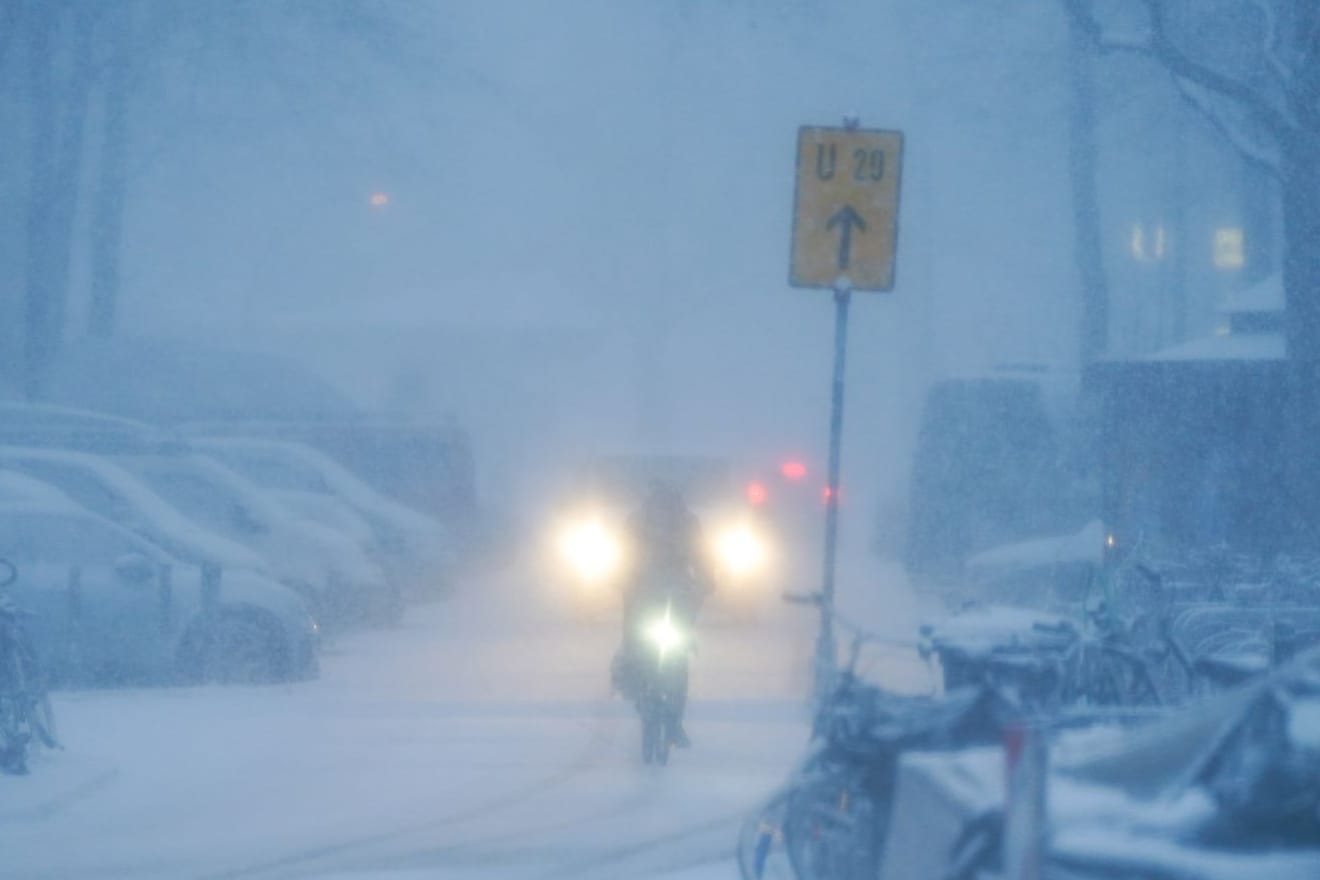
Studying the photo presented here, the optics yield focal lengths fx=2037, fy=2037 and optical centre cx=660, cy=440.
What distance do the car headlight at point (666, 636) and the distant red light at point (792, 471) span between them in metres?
17.6

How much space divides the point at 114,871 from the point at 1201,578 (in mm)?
6896

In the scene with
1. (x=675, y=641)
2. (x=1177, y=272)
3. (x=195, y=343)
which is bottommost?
(x=675, y=641)

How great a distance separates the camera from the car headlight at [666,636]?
1183 cm

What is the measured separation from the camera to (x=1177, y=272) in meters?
43.7

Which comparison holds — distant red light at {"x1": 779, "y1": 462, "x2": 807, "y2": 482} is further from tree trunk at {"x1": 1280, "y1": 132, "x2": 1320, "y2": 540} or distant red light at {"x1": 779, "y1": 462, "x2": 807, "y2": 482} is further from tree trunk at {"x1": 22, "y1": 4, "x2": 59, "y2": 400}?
tree trunk at {"x1": 1280, "y1": 132, "x2": 1320, "y2": 540}

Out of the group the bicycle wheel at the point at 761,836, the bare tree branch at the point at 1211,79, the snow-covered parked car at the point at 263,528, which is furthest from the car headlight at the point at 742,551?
the bicycle wheel at the point at 761,836

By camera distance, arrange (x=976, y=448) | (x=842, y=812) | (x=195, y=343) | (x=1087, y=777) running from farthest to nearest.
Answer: (x=195, y=343) → (x=976, y=448) → (x=842, y=812) → (x=1087, y=777)

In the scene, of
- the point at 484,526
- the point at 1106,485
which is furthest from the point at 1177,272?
the point at 1106,485

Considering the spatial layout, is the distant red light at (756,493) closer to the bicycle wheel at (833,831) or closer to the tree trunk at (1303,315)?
the tree trunk at (1303,315)

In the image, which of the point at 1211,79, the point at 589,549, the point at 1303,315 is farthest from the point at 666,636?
the point at 589,549

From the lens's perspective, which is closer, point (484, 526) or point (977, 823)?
point (977, 823)

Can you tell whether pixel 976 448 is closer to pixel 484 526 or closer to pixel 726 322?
pixel 484 526

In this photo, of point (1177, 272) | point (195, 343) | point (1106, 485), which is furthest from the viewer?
point (1177, 272)

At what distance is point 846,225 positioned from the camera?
9086mm
